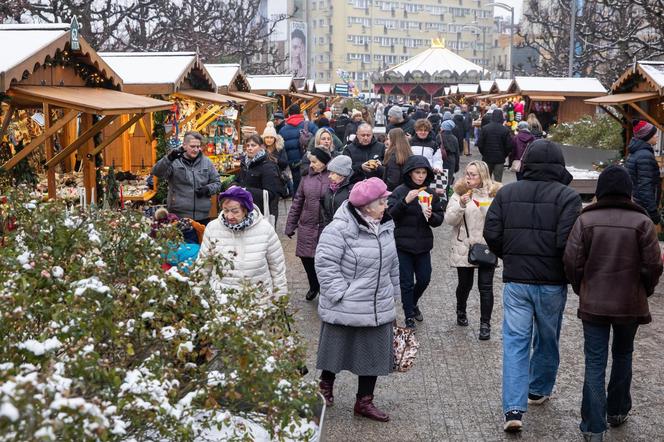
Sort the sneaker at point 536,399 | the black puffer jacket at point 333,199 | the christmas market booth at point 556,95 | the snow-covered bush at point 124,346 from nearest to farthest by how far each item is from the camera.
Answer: the snow-covered bush at point 124,346 < the sneaker at point 536,399 < the black puffer jacket at point 333,199 < the christmas market booth at point 556,95

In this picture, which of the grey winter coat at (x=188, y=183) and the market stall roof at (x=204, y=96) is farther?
the market stall roof at (x=204, y=96)

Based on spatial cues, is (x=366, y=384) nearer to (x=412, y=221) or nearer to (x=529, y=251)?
(x=529, y=251)

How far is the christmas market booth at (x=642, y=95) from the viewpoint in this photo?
1567 centimetres

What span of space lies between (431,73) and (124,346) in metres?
81.9

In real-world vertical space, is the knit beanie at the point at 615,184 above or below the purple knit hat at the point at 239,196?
above

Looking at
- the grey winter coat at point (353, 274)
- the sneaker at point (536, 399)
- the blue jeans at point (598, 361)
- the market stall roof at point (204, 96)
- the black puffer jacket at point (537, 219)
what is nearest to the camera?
the blue jeans at point (598, 361)

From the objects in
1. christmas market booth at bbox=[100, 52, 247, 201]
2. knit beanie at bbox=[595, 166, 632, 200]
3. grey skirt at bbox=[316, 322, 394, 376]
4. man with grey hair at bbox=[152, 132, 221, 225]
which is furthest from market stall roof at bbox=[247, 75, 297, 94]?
knit beanie at bbox=[595, 166, 632, 200]

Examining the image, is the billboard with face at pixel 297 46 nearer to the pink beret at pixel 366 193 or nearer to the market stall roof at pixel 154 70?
the market stall roof at pixel 154 70

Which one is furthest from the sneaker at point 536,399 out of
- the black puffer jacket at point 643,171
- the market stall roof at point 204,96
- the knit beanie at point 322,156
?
the market stall roof at point 204,96

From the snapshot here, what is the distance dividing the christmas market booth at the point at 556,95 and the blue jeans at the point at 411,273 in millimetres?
20845

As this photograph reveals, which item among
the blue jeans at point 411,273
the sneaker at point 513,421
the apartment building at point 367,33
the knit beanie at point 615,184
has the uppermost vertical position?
the apartment building at point 367,33

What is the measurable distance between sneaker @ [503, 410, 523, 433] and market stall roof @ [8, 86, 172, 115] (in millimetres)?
5236

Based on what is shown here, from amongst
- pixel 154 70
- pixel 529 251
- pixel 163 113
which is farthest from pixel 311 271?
pixel 163 113

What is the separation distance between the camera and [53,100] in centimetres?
923
